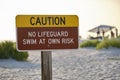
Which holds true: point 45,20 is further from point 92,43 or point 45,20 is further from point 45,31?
point 92,43

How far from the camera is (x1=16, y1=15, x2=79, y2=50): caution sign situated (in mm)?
3863

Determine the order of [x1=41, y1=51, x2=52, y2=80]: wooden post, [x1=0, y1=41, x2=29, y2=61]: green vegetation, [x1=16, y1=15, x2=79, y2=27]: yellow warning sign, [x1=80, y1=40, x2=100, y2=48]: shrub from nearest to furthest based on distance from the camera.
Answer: [x1=16, y1=15, x2=79, y2=27]: yellow warning sign → [x1=41, y1=51, x2=52, y2=80]: wooden post → [x1=0, y1=41, x2=29, y2=61]: green vegetation → [x1=80, y1=40, x2=100, y2=48]: shrub

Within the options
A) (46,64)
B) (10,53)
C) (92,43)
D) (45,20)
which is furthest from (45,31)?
(92,43)

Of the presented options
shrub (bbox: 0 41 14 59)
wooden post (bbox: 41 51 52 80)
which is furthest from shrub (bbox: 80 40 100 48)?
wooden post (bbox: 41 51 52 80)

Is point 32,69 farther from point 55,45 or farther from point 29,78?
point 55,45

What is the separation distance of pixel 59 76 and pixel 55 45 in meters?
4.35

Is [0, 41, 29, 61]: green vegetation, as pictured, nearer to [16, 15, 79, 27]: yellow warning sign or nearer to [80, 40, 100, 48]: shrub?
[16, 15, 79, 27]: yellow warning sign

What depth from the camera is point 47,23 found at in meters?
3.87

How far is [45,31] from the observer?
3.88 meters

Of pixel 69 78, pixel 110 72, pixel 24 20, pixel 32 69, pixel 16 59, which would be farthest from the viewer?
pixel 16 59

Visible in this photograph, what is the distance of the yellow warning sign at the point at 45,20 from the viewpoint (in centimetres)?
384

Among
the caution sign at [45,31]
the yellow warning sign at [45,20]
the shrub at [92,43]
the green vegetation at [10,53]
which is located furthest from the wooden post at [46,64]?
the shrub at [92,43]

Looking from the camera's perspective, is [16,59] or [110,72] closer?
[110,72]

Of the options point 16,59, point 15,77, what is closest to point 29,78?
point 15,77
